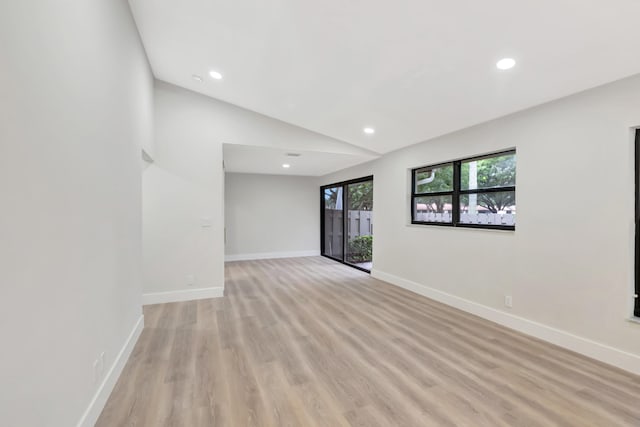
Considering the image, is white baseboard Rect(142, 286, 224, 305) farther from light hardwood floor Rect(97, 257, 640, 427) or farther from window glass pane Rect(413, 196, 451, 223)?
window glass pane Rect(413, 196, 451, 223)

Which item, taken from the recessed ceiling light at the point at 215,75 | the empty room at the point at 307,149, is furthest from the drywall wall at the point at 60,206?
the recessed ceiling light at the point at 215,75

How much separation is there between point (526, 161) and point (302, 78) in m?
2.53

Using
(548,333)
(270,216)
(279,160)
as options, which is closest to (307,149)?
(279,160)

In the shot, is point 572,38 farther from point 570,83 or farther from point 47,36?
point 47,36

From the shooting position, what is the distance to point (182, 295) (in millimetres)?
4211

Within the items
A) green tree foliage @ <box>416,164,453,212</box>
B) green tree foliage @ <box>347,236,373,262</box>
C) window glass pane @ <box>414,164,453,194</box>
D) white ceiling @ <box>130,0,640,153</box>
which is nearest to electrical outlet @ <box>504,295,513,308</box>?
green tree foliage @ <box>416,164,453,212</box>

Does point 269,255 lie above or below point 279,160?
below

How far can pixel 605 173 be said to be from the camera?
2.49 metres

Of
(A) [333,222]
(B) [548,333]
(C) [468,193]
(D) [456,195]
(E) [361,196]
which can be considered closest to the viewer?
(B) [548,333]

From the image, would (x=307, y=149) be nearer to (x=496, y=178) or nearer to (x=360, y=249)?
(x=496, y=178)

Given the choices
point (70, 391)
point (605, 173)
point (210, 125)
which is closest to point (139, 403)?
point (70, 391)

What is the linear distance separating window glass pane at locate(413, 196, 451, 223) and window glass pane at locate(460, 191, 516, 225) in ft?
0.91

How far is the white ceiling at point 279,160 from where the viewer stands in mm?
4874

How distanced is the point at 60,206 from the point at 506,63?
314cm
